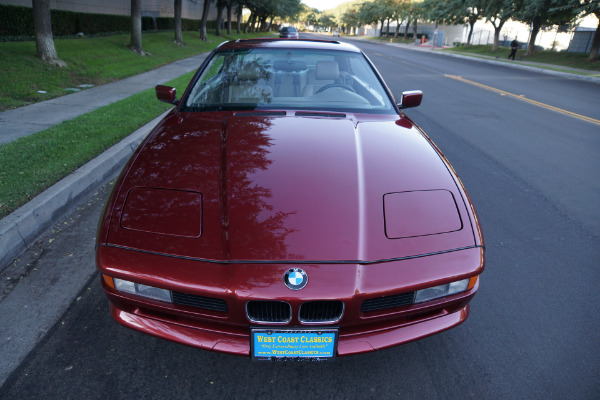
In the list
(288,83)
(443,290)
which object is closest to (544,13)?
(288,83)

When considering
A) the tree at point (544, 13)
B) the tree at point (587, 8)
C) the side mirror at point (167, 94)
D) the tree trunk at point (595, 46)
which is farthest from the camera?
the tree at point (544, 13)

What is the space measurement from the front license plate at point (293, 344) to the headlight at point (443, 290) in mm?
435

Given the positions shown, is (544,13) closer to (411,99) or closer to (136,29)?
(136,29)

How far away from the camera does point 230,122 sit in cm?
282

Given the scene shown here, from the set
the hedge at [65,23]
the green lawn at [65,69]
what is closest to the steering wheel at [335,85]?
the green lawn at [65,69]

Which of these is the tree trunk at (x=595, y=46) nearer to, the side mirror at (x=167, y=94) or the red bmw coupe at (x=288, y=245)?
the red bmw coupe at (x=288, y=245)

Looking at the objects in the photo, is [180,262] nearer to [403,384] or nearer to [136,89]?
[403,384]

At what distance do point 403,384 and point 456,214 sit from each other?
2.96 ft

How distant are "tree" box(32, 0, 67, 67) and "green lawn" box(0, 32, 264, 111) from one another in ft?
0.78

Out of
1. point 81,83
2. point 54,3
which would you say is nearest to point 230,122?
point 81,83

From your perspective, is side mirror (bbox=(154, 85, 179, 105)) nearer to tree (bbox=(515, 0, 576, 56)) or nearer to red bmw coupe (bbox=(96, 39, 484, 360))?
red bmw coupe (bbox=(96, 39, 484, 360))

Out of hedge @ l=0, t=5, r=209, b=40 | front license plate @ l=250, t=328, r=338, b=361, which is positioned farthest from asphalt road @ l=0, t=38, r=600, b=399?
hedge @ l=0, t=5, r=209, b=40

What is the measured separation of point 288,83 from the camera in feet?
11.3

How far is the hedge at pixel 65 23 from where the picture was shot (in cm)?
1377
